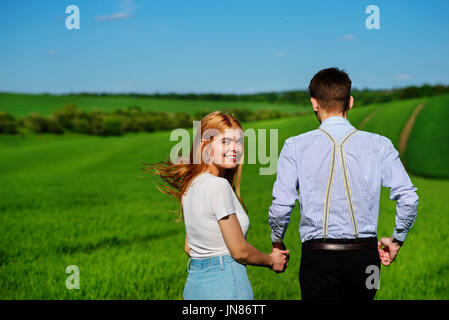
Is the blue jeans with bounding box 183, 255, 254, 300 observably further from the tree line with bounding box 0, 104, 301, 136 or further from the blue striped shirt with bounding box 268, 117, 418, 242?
the tree line with bounding box 0, 104, 301, 136

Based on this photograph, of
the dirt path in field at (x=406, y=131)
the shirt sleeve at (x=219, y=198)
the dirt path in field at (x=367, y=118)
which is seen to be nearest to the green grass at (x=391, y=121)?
the dirt path in field at (x=367, y=118)

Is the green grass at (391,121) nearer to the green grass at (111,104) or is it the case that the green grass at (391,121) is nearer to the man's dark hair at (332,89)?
the green grass at (111,104)

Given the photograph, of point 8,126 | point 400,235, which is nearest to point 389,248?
point 400,235

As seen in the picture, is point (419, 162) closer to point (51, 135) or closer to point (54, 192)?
point (54, 192)

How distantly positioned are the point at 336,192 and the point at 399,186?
602 millimetres

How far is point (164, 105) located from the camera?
343ft

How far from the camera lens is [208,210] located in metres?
2.91

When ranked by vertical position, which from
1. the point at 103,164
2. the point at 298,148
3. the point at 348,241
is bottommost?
the point at 103,164

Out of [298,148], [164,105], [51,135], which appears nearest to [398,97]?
[164,105]

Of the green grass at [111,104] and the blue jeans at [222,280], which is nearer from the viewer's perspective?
the blue jeans at [222,280]

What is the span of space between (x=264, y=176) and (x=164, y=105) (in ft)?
256

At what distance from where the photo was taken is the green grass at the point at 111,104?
309ft

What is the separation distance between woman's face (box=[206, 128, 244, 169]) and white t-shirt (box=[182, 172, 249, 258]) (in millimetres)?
134

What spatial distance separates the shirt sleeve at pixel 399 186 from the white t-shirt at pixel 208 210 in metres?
1.25
